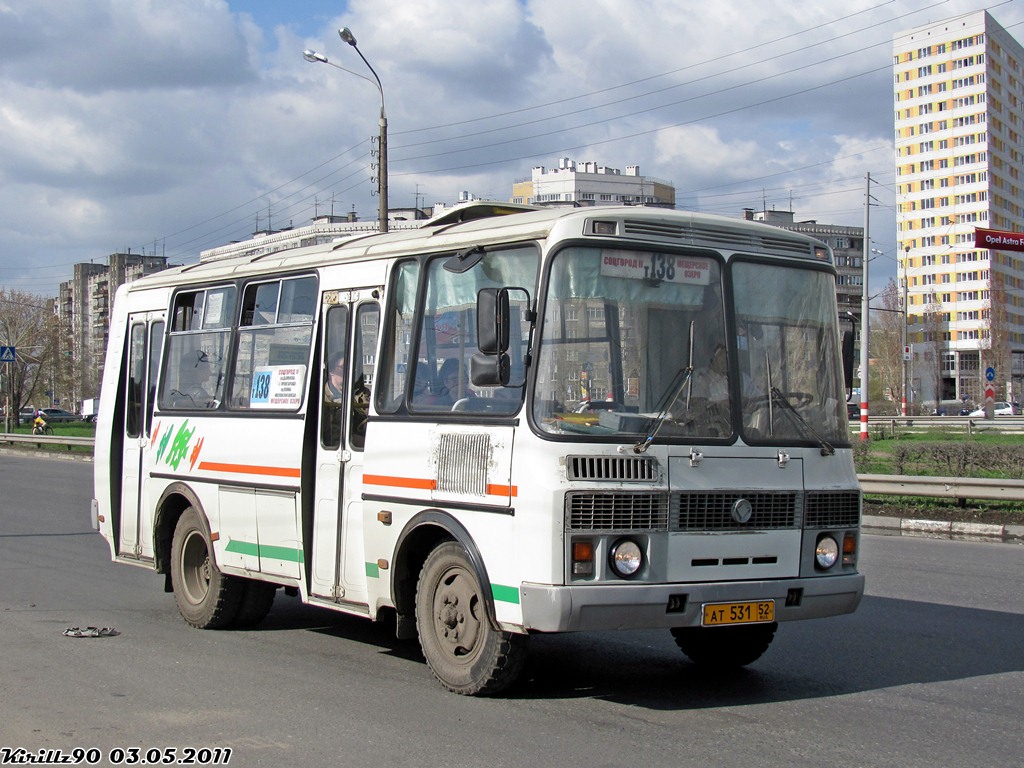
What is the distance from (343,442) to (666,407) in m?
2.45

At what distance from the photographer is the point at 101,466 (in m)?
11.3

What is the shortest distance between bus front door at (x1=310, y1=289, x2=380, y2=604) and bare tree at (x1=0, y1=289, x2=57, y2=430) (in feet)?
233

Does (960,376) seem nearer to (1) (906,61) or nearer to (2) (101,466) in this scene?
(1) (906,61)

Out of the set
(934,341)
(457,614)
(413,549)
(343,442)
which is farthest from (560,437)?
(934,341)

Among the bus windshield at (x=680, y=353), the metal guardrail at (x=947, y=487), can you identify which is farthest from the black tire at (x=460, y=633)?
the metal guardrail at (x=947, y=487)

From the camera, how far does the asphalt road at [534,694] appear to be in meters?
5.99

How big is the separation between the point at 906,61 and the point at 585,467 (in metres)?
130

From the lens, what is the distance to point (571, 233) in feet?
22.2

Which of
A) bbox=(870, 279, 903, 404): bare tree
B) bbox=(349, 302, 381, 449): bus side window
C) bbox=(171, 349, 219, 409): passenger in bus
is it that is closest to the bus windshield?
bbox=(349, 302, 381, 449): bus side window

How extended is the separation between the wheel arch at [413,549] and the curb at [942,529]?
35.6 feet

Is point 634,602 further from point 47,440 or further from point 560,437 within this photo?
point 47,440

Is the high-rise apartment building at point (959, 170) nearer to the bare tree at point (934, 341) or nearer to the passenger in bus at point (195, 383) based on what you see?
the bare tree at point (934, 341)

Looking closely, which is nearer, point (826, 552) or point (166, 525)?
point (826, 552)

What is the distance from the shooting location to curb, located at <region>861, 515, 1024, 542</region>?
16016 mm
